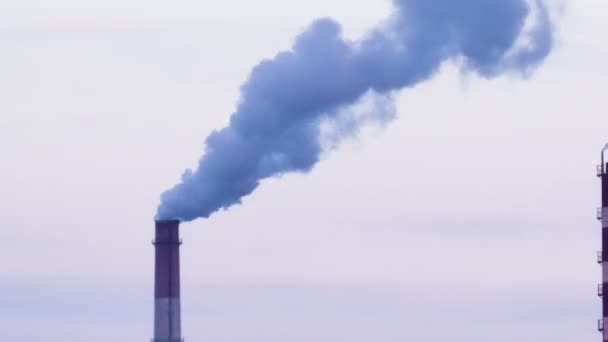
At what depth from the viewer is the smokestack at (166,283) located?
80.2m

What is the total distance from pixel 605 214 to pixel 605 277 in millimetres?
2155

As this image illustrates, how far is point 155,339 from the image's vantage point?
8194 centimetres

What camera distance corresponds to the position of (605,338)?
75875 millimetres

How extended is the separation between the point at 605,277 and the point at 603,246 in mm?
1061

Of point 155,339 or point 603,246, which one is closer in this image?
point 603,246

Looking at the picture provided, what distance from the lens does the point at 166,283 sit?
80.1m

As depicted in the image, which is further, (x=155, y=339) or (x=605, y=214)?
(x=155, y=339)

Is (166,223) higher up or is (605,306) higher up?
(166,223)

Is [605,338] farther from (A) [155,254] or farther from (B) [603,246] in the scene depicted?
(A) [155,254]

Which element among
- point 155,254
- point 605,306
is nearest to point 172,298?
point 155,254

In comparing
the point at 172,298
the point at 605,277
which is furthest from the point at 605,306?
the point at 172,298

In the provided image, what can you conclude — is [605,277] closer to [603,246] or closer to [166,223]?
[603,246]

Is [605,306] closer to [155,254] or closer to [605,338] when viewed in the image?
[605,338]

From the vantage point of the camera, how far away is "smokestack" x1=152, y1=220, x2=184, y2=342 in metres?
80.2
